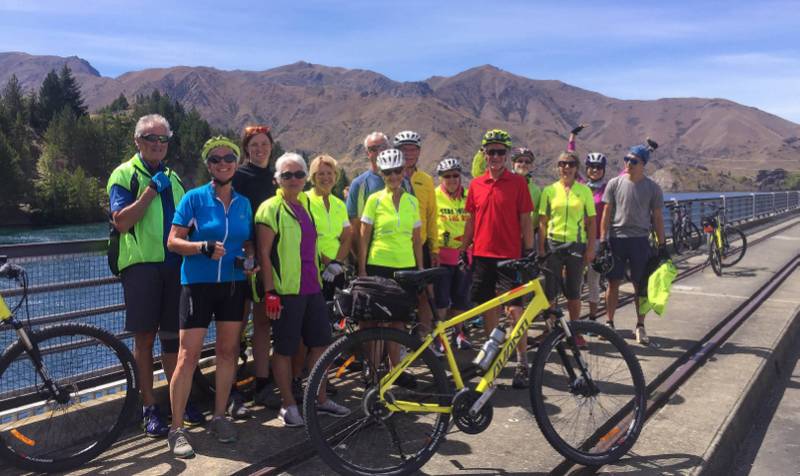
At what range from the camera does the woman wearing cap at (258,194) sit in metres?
4.76

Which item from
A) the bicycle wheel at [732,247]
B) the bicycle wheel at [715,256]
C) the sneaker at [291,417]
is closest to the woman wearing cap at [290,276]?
the sneaker at [291,417]

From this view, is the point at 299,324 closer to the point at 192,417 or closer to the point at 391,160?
the point at 192,417

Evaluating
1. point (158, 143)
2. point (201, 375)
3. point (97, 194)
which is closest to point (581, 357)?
point (201, 375)

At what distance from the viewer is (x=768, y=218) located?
85.7 feet

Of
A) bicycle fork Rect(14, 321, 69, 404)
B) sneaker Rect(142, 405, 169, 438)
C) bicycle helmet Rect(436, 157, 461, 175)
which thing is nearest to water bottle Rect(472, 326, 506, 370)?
sneaker Rect(142, 405, 169, 438)

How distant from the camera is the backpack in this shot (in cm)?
374

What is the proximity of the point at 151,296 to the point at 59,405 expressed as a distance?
2.85ft

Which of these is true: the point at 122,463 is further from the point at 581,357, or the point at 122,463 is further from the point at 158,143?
the point at 581,357

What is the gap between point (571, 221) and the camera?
6395mm

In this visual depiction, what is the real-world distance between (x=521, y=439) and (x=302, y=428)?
1.55m

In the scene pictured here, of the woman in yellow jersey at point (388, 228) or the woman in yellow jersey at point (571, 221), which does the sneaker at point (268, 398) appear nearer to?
the woman in yellow jersey at point (388, 228)

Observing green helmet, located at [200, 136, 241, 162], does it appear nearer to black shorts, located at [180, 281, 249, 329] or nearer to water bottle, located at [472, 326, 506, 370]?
black shorts, located at [180, 281, 249, 329]

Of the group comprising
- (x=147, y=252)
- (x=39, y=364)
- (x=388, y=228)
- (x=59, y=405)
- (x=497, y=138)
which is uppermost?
(x=497, y=138)

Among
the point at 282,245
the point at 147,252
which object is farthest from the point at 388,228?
the point at 147,252
